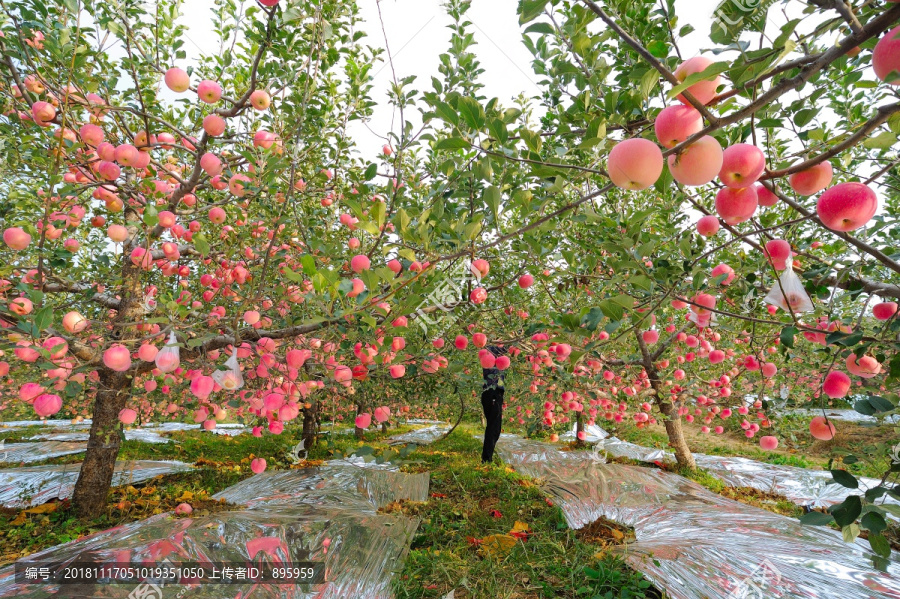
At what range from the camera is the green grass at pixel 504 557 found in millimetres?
2781

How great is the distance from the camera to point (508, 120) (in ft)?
4.52

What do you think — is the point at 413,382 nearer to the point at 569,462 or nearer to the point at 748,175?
the point at 569,462

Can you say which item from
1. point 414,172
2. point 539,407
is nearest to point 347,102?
point 414,172

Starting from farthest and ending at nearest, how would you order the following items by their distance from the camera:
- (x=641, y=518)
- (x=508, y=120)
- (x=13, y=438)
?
(x=13, y=438)
(x=641, y=518)
(x=508, y=120)

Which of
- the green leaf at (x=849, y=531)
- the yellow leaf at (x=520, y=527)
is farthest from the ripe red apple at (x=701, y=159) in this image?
the yellow leaf at (x=520, y=527)

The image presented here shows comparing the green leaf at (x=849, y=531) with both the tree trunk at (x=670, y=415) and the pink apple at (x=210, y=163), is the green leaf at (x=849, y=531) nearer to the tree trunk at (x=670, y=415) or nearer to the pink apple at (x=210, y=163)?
the pink apple at (x=210, y=163)

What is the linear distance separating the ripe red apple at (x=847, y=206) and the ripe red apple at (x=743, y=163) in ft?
0.89

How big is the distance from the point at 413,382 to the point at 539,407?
93.8 inches

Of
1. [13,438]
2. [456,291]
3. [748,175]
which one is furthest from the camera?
[13,438]

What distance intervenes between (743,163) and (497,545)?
365 cm

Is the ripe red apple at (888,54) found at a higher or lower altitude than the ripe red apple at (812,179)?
higher

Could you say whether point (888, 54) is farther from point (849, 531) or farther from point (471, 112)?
point (849, 531)

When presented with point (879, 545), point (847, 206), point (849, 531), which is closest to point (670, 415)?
point (849, 531)

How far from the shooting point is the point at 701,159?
821mm
